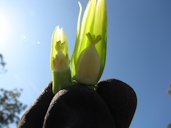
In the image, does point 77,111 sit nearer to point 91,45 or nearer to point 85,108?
point 85,108

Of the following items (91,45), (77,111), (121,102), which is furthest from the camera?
(91,45)

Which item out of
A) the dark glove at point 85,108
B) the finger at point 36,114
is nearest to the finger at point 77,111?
the dark glove at point 85,108

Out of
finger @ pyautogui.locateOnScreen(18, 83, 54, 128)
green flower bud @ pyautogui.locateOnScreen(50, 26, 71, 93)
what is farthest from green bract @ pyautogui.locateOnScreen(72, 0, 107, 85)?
finger @ pyautogui.locateOnScreen(18, 83, 54, 128)

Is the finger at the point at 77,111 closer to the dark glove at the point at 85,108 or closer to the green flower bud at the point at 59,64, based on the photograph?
the dark glove at the point at 85,108

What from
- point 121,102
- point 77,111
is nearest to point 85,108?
point 77,111

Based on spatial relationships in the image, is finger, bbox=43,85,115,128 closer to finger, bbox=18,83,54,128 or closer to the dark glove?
the dark glove

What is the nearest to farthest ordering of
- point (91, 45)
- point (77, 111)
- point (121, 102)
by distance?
point (77, 111) → point (121, 102) → point (91, 45)

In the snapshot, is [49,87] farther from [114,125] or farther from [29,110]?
[114,125]
